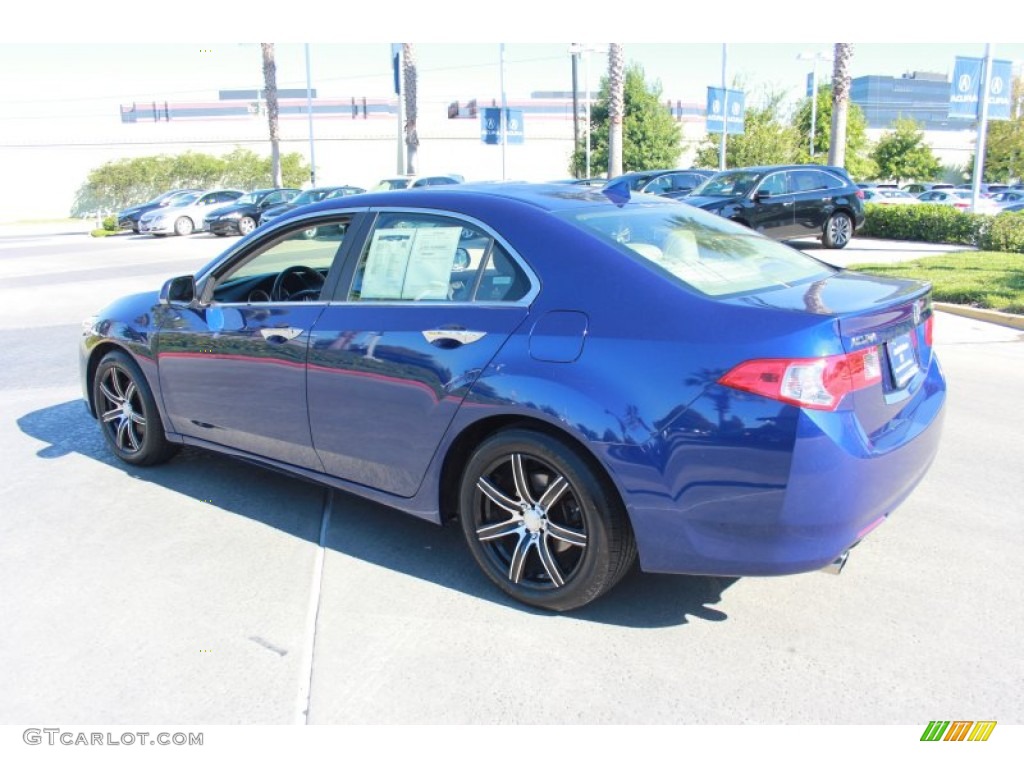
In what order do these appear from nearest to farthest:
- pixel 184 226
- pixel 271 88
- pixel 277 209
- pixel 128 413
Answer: pixel 128 413
pixel 277 209
pixel 184 226
pixel 271 88

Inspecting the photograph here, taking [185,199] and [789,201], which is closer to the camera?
[789,201]

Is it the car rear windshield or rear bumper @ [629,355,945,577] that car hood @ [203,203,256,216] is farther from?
rear bumper @ [629,355,945,577]

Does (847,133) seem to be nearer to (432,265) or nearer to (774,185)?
(774,185)

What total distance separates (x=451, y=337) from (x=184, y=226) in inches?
1190

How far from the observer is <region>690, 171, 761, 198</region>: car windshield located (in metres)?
17.3

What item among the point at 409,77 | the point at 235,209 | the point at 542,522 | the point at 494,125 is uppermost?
the point at 409,77

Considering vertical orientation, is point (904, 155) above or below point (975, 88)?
below

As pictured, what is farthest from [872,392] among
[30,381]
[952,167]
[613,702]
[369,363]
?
[952,167]

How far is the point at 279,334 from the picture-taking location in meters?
4.25

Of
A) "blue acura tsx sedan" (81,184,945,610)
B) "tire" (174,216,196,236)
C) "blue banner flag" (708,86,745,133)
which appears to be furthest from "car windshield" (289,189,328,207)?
"blue acura tsx sedan" (81,184,945,610)

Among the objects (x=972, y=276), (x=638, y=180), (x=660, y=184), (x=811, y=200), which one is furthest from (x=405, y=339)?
(x=638, y=180)

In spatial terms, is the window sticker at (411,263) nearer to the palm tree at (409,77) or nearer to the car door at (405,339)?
the car door at (405,339)

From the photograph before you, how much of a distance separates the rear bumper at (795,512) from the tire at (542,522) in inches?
5.5

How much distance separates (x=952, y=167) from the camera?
70.2m
